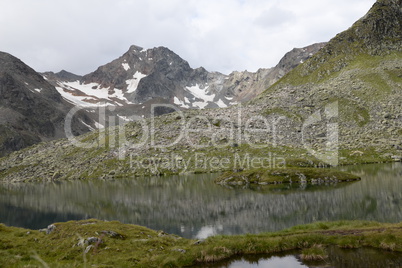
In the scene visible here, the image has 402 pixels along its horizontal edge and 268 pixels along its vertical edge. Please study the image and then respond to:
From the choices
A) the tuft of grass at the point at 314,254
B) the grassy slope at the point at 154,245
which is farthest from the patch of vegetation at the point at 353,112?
the tuft of grass at the point at 314,254

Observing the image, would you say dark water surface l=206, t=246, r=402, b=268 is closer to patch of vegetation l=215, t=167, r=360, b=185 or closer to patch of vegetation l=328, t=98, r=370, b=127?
patch of vegetation l=215, t=167, r=360, b=185

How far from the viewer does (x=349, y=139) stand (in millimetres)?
126312

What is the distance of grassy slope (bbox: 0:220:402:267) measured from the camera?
25141 millimetres

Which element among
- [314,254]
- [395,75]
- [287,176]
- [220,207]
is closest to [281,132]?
[287,176]

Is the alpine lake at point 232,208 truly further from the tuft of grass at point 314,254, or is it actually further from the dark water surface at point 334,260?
the tuft of grass at point 314,254

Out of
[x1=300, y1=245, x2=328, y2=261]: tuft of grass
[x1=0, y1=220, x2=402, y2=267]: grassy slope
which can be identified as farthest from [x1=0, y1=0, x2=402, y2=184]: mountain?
[x1=300, y1=245, x2=328, y2=261]: tuft of grass

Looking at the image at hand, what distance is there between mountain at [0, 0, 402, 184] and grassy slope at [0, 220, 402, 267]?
68403 mm

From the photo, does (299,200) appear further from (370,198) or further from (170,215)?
(170,215)

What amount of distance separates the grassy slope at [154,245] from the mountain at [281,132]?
68403 millimetres

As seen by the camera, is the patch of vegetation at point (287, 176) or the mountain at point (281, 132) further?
the mountain at point (281, 132)

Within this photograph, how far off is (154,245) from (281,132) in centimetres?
12017

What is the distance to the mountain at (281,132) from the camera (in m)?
119

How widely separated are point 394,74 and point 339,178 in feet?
378

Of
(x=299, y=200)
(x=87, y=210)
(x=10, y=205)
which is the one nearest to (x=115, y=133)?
(x=10, y=205)
